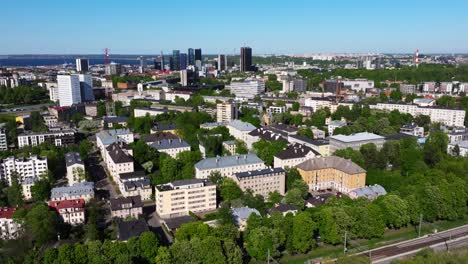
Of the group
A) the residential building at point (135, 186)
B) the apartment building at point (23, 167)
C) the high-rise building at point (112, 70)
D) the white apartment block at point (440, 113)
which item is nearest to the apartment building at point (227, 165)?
the residential building at point (135, 186)

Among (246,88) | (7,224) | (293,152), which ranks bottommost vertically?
(7,224)

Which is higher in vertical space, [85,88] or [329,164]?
[85,88]

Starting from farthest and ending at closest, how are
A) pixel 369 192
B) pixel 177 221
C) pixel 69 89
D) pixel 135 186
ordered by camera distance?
pixel 69 89
pixel 135 186
pixel 369 192
pixel 177 221

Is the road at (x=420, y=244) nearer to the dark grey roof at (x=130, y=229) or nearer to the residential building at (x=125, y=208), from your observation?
the dark grey roof at (x=130, y=229)

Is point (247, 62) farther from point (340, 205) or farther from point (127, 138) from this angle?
point (340, 205)

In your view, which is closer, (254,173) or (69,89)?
(254,173)

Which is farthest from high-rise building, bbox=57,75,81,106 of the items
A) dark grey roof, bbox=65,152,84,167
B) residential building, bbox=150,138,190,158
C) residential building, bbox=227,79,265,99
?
residential building, bbox=150,138,190,158

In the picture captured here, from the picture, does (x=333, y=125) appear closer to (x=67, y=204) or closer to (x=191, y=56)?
(x=67, y=204)

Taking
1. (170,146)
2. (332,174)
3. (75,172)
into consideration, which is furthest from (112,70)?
(332,174)
